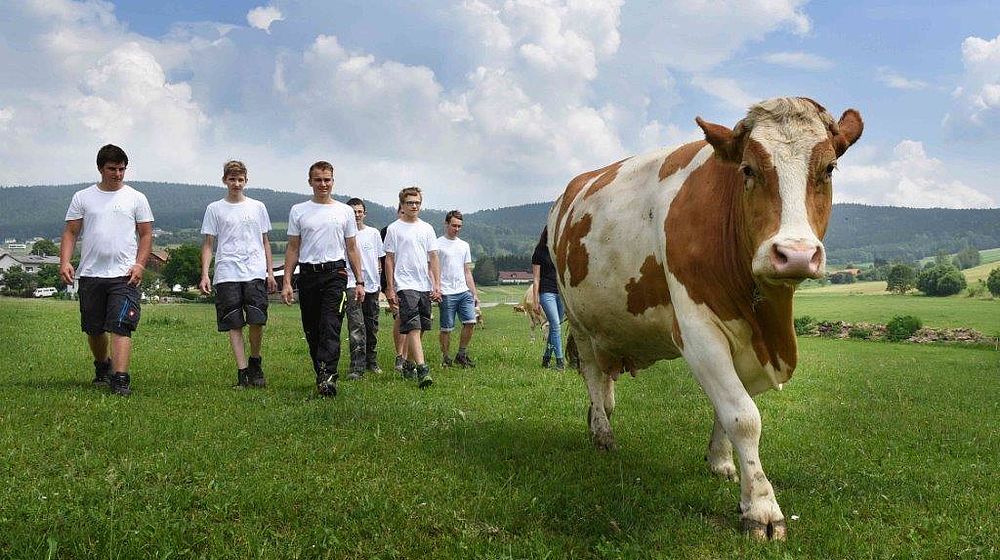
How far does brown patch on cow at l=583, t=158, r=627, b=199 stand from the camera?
6.22m

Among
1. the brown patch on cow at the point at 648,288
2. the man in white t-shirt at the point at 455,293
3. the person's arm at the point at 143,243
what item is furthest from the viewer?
the man in white t-shirt at the point at 455,293

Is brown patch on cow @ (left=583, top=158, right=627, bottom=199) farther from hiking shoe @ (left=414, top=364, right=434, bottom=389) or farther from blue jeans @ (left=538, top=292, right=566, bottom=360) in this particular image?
blue jeans @ (left=538, top=292, right=566, bottom=360)

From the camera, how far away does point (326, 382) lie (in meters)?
8.21

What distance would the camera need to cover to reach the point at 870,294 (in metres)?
38.7

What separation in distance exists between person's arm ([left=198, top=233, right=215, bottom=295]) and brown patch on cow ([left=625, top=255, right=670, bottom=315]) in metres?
5.62

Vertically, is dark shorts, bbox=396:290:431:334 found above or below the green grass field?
above

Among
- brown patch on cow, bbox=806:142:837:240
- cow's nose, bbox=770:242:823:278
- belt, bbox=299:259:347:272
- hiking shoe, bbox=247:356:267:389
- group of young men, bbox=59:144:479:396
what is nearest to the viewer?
cow's nose, bbox=770:242:823:278

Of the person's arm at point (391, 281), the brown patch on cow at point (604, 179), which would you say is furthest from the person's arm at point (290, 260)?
the brown patch on cow at point (604, 179)

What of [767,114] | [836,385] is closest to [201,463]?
[767,114]

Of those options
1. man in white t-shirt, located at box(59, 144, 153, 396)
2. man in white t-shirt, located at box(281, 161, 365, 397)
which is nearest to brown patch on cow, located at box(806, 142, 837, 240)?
man in white t-shirt, located at box(281, 161, 365, 397)

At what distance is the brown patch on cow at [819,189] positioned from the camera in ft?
13.2

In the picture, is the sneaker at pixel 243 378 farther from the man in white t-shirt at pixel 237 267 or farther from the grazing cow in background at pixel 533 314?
the grazing cow in background at pixel 533 314

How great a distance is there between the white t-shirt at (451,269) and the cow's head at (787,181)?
7832 millimetres

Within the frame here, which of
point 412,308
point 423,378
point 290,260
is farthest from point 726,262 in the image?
point 412,308
